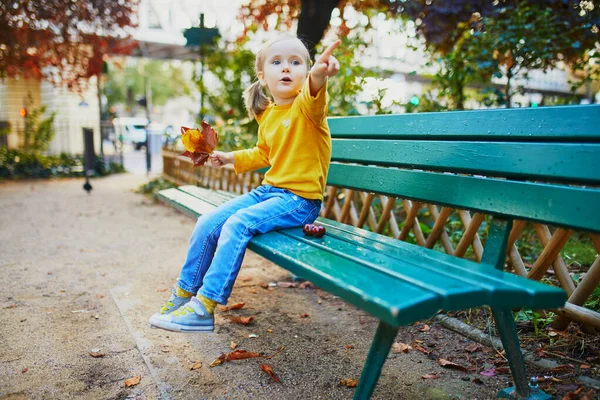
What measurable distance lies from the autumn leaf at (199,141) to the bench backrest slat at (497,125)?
0.87m

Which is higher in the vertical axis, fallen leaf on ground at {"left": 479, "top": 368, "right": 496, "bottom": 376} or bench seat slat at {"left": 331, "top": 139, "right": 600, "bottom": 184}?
bench seat slat at {"left": 331, "top": 139, "right": 600, "bottom": 184}

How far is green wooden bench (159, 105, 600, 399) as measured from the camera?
139cm

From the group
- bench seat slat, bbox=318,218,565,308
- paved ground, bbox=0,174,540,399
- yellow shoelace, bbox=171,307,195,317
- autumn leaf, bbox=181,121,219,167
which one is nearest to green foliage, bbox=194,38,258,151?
paved ground, bbox=0,174,540,399

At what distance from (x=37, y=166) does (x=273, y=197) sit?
34.7ft

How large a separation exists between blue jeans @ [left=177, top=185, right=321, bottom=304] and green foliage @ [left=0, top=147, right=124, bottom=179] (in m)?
10.2

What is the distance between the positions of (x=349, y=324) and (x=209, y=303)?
99 cm

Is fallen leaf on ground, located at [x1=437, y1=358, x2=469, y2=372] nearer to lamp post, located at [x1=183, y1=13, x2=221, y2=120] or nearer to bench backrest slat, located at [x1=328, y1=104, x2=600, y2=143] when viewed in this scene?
bench backrest slat, located at [x1=328, y1=104, x2=600, y2=143]

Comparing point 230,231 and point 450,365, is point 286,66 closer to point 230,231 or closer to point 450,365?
point 230,231

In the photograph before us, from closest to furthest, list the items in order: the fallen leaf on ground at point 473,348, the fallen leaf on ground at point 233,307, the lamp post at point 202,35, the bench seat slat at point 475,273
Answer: the bench seat slat at point 475,273 → the fallen leaf on ground at point 473,348 → the fallen leaf on ground at point 233,307 → the lamp post at point 202,35

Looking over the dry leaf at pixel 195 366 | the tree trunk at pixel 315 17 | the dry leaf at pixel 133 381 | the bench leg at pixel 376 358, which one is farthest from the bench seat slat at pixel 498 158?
the tree trunk at pixel 315 17

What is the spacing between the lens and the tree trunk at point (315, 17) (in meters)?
7.14

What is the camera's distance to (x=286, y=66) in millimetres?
2410

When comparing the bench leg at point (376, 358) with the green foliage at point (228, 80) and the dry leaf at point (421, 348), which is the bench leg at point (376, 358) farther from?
the green foliage at point (228, 80)

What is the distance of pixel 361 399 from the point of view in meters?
1.60
